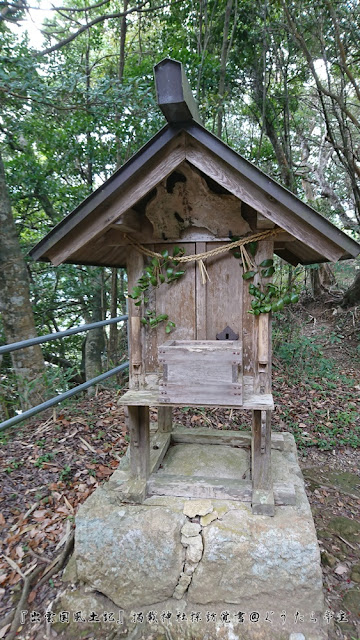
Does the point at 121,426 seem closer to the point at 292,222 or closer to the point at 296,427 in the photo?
the point at 296,427

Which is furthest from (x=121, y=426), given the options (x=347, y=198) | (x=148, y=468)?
(x=347, y=198)

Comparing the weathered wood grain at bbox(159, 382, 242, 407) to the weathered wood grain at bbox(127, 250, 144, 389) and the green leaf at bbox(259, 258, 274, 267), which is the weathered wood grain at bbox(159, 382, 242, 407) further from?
the green leaf at bbox(259, 258, 274, 267)

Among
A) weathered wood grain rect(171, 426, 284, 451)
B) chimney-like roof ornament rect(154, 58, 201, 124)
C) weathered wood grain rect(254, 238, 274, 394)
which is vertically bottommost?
weathered wood grain rect(171, 426, 284, 451)

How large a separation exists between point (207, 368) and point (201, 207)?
1241 millimetres

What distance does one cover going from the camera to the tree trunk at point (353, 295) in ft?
28.0

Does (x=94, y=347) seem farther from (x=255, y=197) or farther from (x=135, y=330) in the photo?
(x=255, y=197)

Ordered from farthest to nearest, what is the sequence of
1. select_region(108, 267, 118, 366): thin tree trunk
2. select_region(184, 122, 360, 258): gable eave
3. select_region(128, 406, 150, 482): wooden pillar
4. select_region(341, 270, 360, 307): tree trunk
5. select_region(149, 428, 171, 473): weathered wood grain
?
select_region(341, 270, 360, 307): tree trunk < select_region(108, 267, 118, 366): thin tree trunk < select_region(149, 428, 171, 473): weathered wood grain < select_region(128, 406, 150, 482): wooden pillar < select_region(184, 122, 360, 258): gable eave

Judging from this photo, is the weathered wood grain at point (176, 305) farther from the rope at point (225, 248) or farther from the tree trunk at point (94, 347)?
the tree trunk at point (94, 347)

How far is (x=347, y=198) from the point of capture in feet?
37.4

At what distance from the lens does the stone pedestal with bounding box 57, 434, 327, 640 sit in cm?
247

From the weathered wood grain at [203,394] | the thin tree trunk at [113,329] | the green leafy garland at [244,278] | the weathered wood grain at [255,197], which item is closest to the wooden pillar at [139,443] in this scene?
the weathered wood grain at [203,394]

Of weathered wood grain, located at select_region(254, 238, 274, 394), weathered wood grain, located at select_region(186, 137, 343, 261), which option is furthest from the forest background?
weathered wood grain, located at select_region(186, 137, 343, 261)

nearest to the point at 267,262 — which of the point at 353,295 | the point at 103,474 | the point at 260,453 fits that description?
the point at 260,453

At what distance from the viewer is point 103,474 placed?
A: 3627 mm
